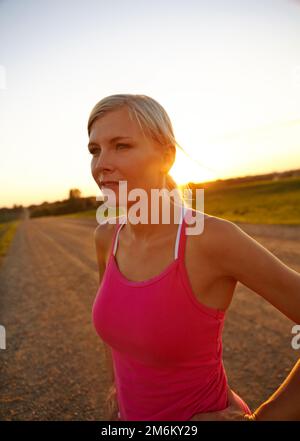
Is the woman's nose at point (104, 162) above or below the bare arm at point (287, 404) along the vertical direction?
above

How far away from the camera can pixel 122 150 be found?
153 cm

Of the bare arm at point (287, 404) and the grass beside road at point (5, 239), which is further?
the grass beside road at point (5, 239)

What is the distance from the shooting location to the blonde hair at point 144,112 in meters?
1.54

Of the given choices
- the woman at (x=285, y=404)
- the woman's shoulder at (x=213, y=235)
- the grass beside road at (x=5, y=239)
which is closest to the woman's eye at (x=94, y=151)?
the woman's shoulder at (x=213, y=235)

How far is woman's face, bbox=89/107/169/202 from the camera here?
152 cm

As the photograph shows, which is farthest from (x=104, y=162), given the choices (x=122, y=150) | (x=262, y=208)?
(x=262, y=208)

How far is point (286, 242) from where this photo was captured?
12359 mm

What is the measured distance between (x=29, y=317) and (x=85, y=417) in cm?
397

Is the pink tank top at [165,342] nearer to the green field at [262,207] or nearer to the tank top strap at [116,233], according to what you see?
the tank top strap at [116,233]

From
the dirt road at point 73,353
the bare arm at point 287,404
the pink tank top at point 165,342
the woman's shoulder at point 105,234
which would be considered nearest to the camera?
the bare arm at point 287,404

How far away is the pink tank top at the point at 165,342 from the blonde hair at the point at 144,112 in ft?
1.18

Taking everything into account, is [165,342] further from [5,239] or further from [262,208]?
[5,239]

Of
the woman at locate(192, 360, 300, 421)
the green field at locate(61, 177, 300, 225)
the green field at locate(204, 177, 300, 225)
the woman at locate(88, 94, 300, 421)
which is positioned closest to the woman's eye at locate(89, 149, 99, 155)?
the woman at locate(88, 94, 300, 421)
